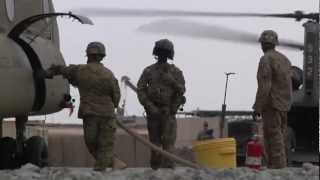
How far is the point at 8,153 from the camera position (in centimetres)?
1013

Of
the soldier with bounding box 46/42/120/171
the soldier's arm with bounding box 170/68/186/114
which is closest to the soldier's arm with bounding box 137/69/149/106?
the soldier's arm with bounding box 170/68/186/114

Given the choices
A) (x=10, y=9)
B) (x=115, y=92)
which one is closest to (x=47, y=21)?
(x=10, y=9)

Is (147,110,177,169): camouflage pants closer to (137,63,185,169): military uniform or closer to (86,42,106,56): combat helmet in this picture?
(137,63,185,169): military uniform

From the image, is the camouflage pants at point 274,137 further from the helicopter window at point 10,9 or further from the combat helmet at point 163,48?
the helicopter window at point 10,9

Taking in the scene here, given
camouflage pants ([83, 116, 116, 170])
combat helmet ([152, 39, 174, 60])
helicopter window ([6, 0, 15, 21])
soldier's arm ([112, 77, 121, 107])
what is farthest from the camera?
helicopter window ([6, 0, 15, 21])

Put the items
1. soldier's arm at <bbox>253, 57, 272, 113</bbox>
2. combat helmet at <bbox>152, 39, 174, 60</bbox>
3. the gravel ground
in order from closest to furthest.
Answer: the gravel ground < soldier's arm at <bbox>253, 57, 272, 113</bbox> < combat helmet at <bbox>152, 39, 174, 60</bbox>

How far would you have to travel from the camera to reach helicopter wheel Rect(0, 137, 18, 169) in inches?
394

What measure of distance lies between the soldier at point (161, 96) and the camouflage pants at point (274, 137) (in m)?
1.17

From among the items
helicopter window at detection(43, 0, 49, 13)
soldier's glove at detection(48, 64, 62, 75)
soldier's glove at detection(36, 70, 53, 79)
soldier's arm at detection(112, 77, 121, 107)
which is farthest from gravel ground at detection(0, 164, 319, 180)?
helicopter window at detection(43, 0, 49, 13)

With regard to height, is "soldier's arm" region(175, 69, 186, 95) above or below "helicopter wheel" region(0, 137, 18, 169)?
above

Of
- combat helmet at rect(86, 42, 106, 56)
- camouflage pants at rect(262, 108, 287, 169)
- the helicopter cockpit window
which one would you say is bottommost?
camouflage pants at rect(262, 108, 287, 169)

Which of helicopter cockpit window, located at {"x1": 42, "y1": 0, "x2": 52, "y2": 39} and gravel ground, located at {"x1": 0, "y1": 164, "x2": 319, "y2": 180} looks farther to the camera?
helicopter cockpit window, located at {"x1": 42, "y1": 0, "x2": 52, "y2": 39}

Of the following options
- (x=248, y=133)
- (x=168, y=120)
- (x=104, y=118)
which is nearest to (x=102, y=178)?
(x=104, y=118)

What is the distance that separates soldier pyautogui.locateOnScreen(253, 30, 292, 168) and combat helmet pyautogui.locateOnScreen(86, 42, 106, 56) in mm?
1764
